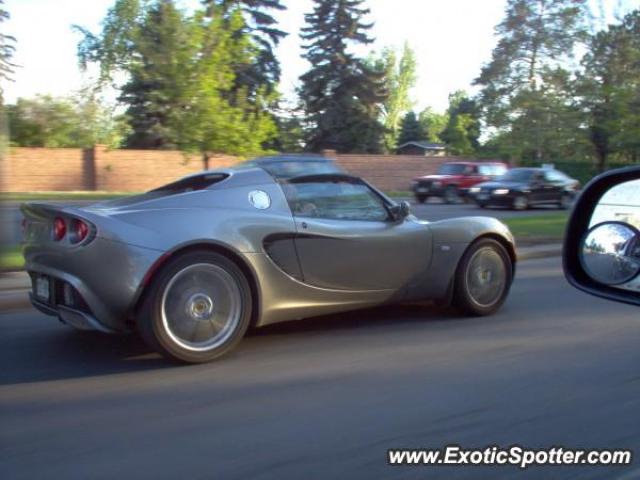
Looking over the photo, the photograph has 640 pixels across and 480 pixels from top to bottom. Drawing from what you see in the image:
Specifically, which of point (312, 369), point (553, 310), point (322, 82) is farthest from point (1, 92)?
point (322, 82)

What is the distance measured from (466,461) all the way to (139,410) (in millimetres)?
1910

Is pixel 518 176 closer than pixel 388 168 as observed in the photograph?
Yes

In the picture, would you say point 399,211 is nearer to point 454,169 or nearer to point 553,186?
point 553,186

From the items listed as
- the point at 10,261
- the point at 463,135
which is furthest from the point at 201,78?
the point at 463,135

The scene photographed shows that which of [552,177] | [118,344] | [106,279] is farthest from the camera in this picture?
[552,177]

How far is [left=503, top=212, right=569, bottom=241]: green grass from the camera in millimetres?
13691

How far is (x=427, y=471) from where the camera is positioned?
342cm

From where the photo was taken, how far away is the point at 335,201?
599cm

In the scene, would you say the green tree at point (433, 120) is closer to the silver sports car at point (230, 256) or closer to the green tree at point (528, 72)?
the green tree at point (528, 72)

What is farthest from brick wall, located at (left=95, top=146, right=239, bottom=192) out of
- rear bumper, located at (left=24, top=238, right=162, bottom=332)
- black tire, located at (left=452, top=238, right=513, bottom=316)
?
rear bumper, located at (left=24, top=238, right=162, bottom=332)

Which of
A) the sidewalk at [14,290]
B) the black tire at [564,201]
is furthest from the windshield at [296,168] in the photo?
the black tire at [564,201]

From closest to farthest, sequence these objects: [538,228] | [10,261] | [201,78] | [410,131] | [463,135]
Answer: [10,261]
[538,228]
[201,78]
[463,135]
[410,131]

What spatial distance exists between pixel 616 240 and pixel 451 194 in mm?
24776

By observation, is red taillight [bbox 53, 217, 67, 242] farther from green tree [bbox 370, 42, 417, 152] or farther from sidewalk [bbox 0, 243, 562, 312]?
green tree [bbox 370, 42, 417, 152]
